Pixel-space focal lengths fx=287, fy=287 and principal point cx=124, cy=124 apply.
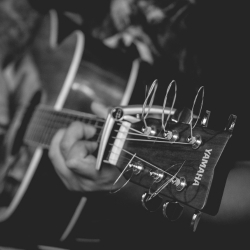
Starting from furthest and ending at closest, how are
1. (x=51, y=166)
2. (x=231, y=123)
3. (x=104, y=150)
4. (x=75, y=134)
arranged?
(x=51, y=166), (x=75, y=134), (x=104, y=150), (x=231, y=123)

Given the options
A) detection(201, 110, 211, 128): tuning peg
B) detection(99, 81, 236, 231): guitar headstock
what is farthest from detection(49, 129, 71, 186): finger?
detection(201, 110, 211, 128): tuning peg

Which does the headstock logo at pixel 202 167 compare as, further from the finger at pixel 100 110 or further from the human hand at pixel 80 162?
the finger at pixel 100 110

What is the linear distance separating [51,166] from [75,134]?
30 centimetres

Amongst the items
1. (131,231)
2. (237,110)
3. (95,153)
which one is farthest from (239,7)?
(131,231)

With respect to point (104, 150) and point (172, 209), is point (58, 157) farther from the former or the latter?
point (172, 209)

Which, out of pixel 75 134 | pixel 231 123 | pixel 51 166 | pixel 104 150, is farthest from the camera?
pixel 51 166

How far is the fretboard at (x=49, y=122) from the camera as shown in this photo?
84cm

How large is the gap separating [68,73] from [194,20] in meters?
0.47

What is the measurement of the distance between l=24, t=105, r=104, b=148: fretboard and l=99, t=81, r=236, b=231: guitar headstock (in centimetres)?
14

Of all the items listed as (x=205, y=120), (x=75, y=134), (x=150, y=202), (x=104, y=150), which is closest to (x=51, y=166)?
(x=75, y=134)

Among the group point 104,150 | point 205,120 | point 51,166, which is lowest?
point 51,166

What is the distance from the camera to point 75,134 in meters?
0.78

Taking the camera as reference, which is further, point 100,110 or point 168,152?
point 100,110

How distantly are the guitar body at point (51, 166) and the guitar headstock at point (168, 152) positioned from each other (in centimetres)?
30
